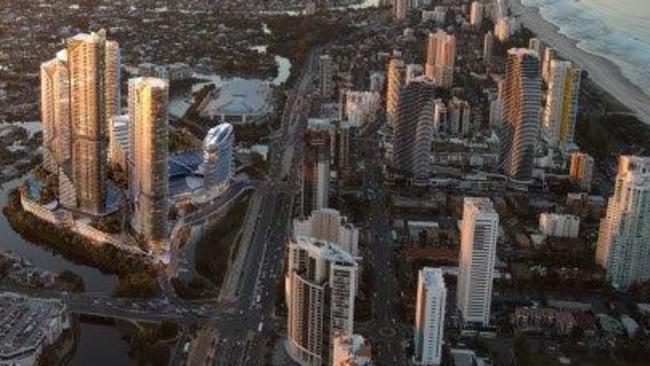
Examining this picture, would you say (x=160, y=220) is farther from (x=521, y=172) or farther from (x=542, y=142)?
(x=542, y=142)

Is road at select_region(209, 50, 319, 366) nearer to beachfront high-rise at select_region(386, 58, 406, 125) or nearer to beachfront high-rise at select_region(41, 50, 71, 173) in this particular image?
beachfront high-rise at select_region(386, 58, 406, 125)

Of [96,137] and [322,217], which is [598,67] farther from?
[96,137]

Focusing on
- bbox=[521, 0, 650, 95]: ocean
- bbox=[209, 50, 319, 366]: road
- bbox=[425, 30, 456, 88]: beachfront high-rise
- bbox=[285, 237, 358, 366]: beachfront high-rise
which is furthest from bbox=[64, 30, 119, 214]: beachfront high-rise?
bbox=[521, 0, 650, 95]: ocean

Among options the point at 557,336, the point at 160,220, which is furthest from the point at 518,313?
the point at 160,220

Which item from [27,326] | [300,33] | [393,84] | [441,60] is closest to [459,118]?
[393,84]

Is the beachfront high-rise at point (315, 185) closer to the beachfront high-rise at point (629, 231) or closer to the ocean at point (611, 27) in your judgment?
the beachfront high-rise at point (629, 231)

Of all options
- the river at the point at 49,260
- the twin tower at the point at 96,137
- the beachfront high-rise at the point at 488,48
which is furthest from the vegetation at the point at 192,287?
the beachfront high-rise at the point at 488,48

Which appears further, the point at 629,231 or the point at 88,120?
the point at 88,120
